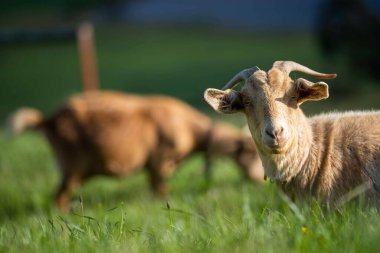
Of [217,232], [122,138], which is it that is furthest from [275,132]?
[122,138]

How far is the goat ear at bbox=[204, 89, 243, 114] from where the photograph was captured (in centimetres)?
546

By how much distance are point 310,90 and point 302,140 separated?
14.8 inches

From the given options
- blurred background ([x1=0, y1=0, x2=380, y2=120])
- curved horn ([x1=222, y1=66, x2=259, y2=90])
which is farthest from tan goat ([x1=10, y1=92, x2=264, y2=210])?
curved horn ([x1=222, y1=66, x2=259, y2=90])

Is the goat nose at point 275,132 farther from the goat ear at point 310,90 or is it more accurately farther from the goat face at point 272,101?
the goat ear at point 310,90

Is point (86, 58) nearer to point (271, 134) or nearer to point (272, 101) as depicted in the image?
point (272, 101)

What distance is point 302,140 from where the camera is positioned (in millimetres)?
5363

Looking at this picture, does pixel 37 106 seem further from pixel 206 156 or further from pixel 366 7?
pixel 206 156

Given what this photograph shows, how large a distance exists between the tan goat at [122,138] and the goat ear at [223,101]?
4.43 meters

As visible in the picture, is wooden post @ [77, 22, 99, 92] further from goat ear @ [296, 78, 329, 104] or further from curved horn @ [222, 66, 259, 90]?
goat ear @ [296, 78, 329, 104]

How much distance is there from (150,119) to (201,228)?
5546mm

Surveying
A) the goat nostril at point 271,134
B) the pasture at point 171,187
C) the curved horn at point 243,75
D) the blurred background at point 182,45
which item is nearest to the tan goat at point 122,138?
the pasture at point 171,187

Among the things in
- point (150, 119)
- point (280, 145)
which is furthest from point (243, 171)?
point (280, 145)

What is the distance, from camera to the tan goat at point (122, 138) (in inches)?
380

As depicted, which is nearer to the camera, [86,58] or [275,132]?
[275,132]
